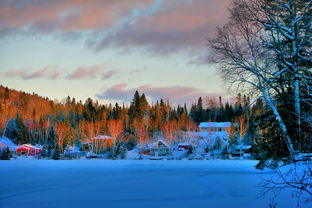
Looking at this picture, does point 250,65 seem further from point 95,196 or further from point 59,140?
point 59,140

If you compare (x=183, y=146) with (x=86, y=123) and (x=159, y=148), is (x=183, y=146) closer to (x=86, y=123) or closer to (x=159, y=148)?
(x=159, y=148)

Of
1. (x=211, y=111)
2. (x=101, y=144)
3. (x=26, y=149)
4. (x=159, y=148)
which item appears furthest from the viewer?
(x=211, y=111)

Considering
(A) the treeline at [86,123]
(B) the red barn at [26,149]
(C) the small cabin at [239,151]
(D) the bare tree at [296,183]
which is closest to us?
(D) the bare tree at [296,183]

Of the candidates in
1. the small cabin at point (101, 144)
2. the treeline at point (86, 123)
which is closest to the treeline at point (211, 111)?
the treeline at point (86, 123)

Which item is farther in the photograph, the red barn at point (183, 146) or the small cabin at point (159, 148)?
the red barn at point (183, 146)

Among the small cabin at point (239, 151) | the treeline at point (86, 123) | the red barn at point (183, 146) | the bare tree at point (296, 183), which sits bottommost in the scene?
the small cabin at point (239, 151)

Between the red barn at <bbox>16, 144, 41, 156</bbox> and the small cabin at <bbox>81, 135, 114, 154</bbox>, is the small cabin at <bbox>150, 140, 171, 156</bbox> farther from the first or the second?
the red barn at <bbox>16, 144, 41, 156</bbox>

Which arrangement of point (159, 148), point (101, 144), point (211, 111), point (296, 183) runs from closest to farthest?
point (296, 183) → point (101, 144) → point (159, 148) → point (211, 111)

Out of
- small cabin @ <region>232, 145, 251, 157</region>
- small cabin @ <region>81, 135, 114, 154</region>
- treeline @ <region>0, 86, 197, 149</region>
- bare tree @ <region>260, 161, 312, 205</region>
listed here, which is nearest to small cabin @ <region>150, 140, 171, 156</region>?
treeline @ <region>0, 86, 197, 149</region>

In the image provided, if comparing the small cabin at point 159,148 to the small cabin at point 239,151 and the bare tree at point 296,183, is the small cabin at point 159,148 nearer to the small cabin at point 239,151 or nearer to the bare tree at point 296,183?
the small cabin at point 239,151

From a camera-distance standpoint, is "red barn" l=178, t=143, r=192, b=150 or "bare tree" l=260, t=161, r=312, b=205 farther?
"red barn" l=178, t=143, r=192, b=150

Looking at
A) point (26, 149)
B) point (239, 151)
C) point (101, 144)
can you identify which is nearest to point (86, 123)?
point (26, 149)

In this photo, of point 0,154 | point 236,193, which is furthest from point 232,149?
point 236,193

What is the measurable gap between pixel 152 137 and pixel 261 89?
45.0m
